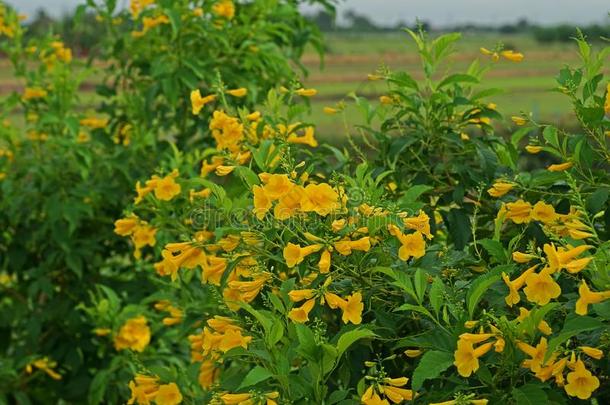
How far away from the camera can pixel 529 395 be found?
135 centimetres

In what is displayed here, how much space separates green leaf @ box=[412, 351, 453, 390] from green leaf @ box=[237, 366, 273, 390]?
9.2 inches

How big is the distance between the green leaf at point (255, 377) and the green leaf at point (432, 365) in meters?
0.23

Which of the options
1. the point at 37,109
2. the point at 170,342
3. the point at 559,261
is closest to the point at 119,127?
the point at 37,109

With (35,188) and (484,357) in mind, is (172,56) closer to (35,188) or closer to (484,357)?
(35,188)

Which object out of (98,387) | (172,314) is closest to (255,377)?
(172,314)

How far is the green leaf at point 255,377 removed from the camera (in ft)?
4.40

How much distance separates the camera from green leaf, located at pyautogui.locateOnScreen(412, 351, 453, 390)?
1340 millimetres

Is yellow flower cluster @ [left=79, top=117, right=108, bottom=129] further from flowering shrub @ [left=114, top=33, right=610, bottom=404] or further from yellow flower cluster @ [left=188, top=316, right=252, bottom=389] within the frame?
yellow flower cluster @ [left=188, top=316, right=252, bottom=389]

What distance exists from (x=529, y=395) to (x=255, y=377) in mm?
426

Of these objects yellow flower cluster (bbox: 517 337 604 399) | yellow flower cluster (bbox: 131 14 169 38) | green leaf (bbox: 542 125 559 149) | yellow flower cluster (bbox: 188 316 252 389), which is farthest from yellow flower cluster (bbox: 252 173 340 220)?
yellow flower cluster (bbox: 131 14 169 38)

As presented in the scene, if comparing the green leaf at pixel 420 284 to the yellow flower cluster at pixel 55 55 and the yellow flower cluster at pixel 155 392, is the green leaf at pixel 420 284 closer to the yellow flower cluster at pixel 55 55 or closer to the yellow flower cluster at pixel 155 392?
the yellow flower cluster at pixel 155 392

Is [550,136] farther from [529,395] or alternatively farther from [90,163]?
[90,163]

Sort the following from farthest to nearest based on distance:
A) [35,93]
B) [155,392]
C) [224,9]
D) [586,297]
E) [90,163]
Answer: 1. [35,93]
2. [90,163]
3. [224,9]
4. [155,392]
5. [586,297]

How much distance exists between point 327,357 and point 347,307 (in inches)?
4.8
